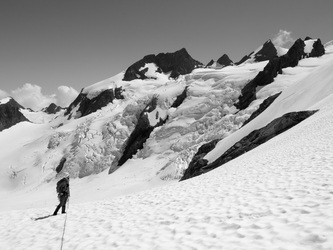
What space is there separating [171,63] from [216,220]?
151 metres

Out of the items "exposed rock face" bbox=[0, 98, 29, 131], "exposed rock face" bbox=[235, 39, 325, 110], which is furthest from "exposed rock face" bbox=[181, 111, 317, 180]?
"exposed rock face" bbox=[0, 98, 29, 131]

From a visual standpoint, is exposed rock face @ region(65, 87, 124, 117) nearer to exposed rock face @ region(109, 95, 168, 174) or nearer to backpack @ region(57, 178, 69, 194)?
exposed rock face @ region(109, 95, 168, 174)

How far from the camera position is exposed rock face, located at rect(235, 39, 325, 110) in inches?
2299

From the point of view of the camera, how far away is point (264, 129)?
29.9 metres

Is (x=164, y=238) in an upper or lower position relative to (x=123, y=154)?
lower

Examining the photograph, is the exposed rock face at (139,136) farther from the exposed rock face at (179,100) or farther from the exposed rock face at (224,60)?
the exposed rock face at (224,60)

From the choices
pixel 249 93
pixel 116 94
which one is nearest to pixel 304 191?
pixel 249 93

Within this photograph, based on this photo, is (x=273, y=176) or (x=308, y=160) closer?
(x=273, y=176)

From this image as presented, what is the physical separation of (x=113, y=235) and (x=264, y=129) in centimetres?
2564

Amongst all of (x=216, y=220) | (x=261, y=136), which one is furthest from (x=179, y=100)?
(x=216, y=220)

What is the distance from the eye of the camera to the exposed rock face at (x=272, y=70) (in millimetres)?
58406

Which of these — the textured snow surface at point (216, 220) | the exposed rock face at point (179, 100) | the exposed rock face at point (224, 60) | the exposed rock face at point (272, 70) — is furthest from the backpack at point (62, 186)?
the exposed rock face at point (224, 60)

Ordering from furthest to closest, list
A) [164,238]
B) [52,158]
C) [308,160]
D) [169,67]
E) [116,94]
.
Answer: [169,67] → [116,94] → [52,158] → [308,160] → [164,238]

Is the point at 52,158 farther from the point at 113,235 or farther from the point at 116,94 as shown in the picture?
the point at 113,235
